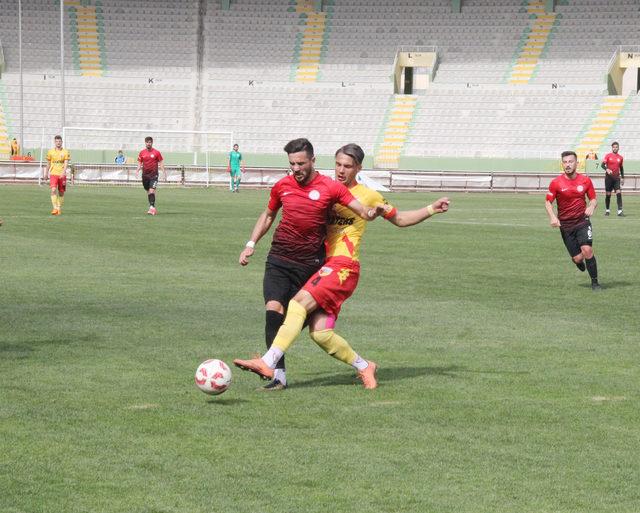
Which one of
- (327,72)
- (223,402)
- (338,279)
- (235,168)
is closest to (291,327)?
(338,279)

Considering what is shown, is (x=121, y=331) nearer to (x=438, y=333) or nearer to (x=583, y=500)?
(x=438, y=333)

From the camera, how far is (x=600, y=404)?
27.7 ft

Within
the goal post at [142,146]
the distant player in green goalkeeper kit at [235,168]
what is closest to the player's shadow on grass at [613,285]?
the distant player in green goalkeeper kit at [235,168]

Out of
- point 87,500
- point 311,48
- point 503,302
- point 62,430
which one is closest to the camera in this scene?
point 87,500

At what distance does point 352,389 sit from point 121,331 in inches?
138

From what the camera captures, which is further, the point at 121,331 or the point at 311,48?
the point at 311,48

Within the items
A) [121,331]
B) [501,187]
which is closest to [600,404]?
[121,331]

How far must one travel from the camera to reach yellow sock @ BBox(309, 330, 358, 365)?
29.4 feet

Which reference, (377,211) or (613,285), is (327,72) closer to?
(613,285)

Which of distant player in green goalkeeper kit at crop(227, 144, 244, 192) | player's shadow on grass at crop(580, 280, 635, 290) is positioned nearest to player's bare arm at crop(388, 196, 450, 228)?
player's shadow on grass at crop(580, 280, 635, 290)

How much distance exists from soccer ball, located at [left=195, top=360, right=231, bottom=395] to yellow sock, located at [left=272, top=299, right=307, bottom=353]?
22.1 inches

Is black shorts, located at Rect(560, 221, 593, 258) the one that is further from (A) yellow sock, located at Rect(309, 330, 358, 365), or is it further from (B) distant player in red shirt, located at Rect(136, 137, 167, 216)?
(B) distant player in red shirt, located at Rect(136, 137, 167, 216)

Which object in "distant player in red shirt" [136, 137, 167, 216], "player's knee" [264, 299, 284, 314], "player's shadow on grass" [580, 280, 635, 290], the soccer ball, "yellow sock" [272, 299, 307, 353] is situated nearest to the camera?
the soccer ball

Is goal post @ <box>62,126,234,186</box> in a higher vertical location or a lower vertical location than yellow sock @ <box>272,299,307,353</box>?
lower
